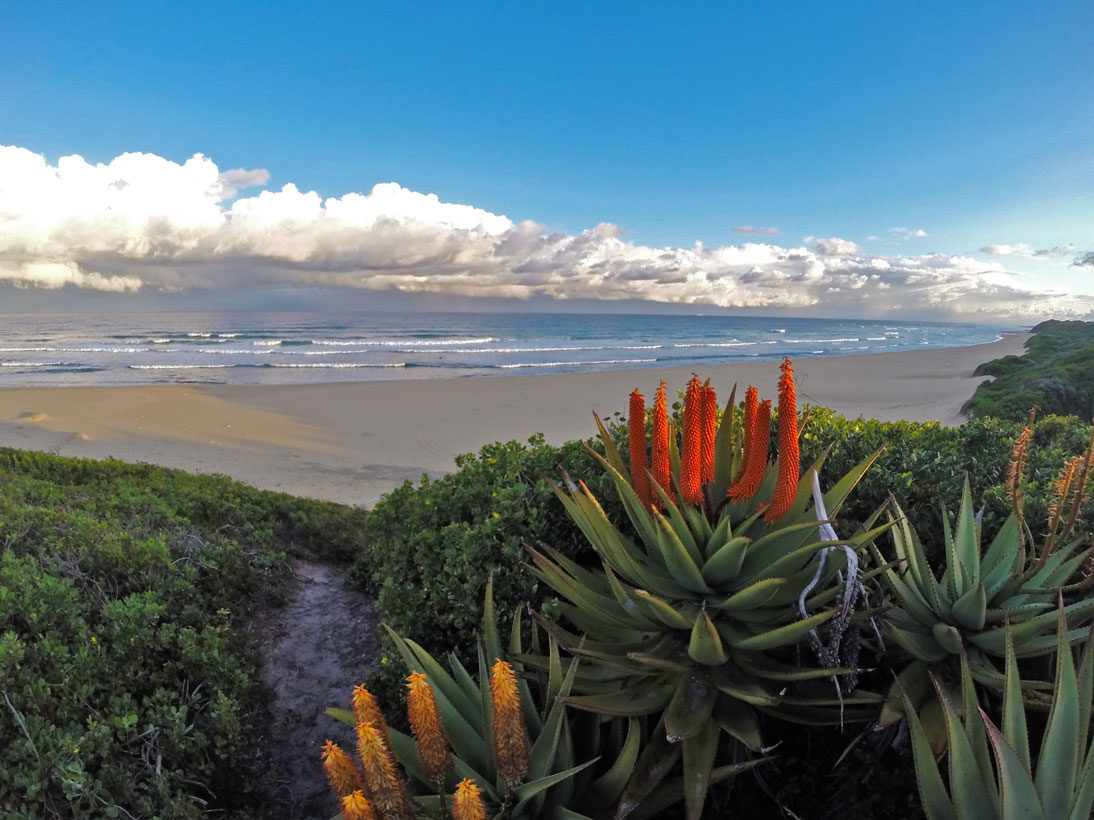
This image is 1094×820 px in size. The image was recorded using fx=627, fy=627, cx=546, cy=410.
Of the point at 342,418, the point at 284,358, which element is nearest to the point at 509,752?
the point at 342,418

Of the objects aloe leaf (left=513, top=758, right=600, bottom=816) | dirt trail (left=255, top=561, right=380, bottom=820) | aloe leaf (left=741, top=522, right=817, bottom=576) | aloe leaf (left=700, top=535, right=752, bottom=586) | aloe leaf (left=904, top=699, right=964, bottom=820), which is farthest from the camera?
dirt trail (left=255, top=561, right=380, bottom=820)

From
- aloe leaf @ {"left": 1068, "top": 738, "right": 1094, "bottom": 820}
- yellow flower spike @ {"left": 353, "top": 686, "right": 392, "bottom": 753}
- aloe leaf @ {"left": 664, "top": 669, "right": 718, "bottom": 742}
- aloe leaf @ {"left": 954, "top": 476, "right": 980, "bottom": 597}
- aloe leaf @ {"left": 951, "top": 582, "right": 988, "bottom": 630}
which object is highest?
aloe leaf @ {"left": 954, "top": 476, "right": 980, "bottom": 597}

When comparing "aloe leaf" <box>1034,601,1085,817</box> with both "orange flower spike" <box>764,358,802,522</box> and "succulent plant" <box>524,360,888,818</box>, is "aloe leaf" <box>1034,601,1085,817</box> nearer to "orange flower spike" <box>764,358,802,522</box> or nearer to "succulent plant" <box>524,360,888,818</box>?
"succulent plant" <box>524,360,888,818</box>

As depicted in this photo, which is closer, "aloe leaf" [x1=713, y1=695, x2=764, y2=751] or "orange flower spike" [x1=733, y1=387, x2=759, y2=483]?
"aloe leaf" [x1=713, y1=695, x2=764, y2=751]

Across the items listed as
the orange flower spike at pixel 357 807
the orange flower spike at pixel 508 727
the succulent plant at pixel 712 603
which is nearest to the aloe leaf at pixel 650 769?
the succulent plant at pixel 712 603

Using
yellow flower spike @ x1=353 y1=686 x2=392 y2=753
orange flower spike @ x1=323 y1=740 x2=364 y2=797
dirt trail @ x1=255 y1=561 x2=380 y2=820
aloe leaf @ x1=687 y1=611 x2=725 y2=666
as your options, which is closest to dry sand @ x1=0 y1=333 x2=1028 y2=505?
dirt trail @ x1=255 y1=561 x2=380 y2=820

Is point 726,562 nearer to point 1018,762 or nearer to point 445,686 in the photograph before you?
point 1018,762
